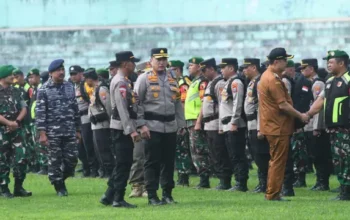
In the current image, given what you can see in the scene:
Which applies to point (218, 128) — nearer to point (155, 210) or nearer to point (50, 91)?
point (50, 91)

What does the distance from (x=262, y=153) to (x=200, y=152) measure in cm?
305

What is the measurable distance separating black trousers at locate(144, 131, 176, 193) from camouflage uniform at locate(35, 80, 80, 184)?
2.67 metres

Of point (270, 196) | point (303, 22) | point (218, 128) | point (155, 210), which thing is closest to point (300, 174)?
point (218, 128)

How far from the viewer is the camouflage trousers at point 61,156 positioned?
22.1 meters

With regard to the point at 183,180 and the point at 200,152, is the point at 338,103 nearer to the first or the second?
the point at 200,152

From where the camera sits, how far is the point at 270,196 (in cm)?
2000

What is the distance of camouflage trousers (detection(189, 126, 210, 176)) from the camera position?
78.5ft

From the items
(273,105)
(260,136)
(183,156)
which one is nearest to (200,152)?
(183,156)

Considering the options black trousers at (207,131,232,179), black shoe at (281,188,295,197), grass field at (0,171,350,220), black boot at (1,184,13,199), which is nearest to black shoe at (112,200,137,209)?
grass field at (0,171,350,220)

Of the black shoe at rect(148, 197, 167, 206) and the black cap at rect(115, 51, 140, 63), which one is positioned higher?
the black cap at rect(115, 51, 140, 63)

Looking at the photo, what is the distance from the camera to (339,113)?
783 inches

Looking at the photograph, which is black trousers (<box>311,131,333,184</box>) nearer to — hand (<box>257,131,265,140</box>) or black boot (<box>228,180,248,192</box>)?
black boot (<box>228,180,248,192</box>)

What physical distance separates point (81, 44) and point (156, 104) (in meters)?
16.2

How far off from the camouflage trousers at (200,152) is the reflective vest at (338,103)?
13.9 feet
